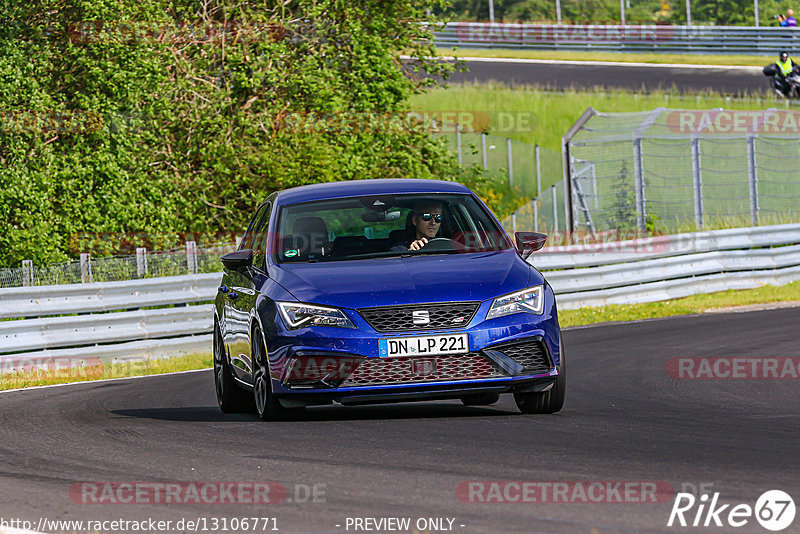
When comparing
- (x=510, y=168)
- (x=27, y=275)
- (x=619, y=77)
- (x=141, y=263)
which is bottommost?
(x=510, y=168)

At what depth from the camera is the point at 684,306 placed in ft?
70.9

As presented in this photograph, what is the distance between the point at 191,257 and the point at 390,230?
10.1 m

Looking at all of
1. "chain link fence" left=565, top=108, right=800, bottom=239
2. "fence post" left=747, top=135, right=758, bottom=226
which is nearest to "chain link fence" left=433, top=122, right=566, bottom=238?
"chain link fence" left=565, top=108, right=800, bottom=239

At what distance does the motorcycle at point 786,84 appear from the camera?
42750 millimetres

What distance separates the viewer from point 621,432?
326 inches

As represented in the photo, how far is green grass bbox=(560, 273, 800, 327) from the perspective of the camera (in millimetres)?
20672

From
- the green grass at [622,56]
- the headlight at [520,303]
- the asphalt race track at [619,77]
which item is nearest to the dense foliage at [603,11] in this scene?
the green grass at [622,56]

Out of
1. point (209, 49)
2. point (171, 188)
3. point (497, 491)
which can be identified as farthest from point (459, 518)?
point (209, 49)

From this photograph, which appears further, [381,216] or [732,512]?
[381,216]

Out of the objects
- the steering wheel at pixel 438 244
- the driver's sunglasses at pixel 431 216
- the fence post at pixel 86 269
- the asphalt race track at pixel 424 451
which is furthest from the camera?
the fence post at pixel 86 269

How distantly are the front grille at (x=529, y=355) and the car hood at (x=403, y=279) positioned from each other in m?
0.35

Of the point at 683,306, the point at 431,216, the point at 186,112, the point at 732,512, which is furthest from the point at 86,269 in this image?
the point at 732,512

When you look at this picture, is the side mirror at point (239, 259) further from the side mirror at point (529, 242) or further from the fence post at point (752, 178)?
the fence post at point (752, 178)

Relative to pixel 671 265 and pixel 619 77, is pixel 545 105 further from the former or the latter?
pixel 671 265
